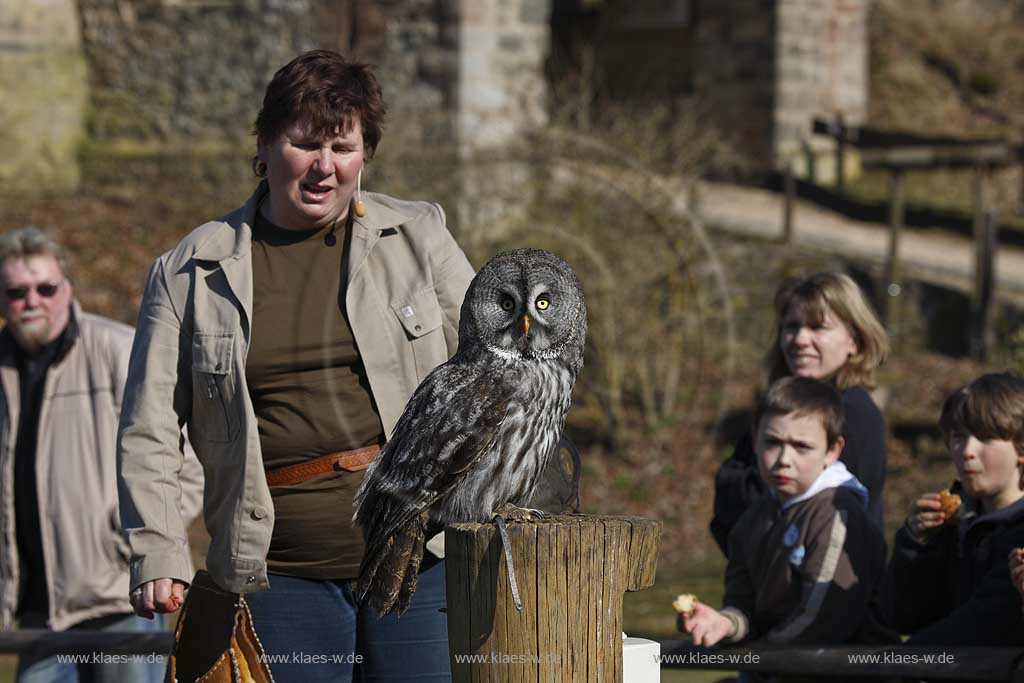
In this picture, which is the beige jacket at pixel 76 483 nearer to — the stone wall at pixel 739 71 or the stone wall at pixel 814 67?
the stone wall at pixel 739 71

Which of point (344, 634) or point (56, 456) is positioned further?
point (56, 456)

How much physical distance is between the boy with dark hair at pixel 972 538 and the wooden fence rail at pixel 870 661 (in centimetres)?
17

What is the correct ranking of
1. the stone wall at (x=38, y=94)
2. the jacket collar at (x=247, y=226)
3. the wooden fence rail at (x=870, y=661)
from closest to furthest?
1. the jacket collar at (x=247, y=226)
2. the wooden fence rail at (x=870, y=661)
3. the stone wall at (x=38, y=94)

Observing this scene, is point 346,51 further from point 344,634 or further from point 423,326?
point 344,634

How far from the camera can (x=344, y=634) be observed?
3.76 meters

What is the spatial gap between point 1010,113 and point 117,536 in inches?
784

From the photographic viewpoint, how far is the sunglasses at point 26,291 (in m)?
5.15

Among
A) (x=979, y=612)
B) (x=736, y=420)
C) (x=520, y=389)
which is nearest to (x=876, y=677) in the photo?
(x=979, y=612)

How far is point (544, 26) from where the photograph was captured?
14.9m

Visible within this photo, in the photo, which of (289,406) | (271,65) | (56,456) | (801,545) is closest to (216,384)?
(289,406)

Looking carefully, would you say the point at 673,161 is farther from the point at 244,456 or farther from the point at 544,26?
the point at 244,456

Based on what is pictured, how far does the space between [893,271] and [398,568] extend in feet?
34.2

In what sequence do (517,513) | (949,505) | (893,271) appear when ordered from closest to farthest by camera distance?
(517,513)
(949,505)
(893,271)

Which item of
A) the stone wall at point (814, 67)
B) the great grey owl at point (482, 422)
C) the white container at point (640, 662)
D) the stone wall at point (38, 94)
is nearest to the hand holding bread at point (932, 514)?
the white container at point (640, 662)
